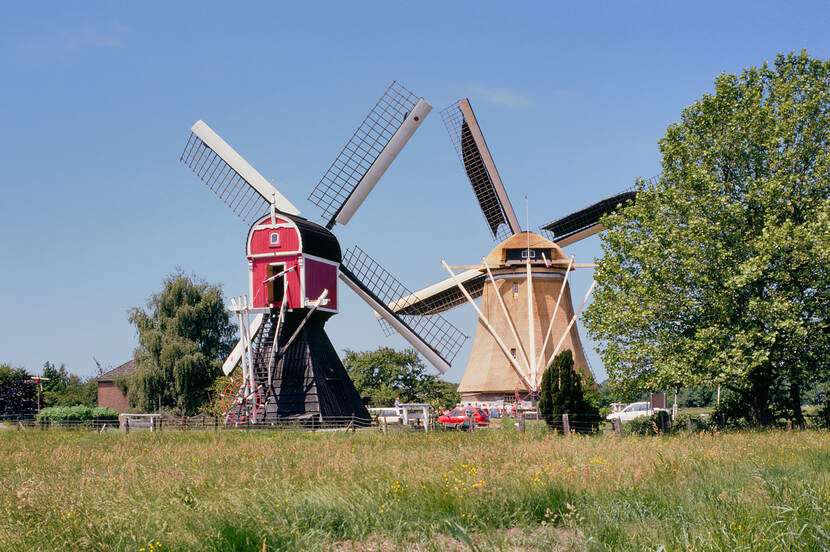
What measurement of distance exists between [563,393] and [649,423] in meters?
3.03

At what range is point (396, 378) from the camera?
162ft

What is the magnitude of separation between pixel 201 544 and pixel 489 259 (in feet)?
119

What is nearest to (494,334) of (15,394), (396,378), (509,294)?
(509,294)

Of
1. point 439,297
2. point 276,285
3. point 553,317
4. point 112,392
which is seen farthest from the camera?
point 112,392

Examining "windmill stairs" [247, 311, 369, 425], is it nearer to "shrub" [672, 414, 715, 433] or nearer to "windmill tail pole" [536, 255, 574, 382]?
"shrub" [672, 414, 715, 433]

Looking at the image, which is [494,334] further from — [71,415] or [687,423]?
[71,415]

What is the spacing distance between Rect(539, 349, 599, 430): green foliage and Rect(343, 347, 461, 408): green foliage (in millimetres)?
24348

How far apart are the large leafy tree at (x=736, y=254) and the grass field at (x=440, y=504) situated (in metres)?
9.03

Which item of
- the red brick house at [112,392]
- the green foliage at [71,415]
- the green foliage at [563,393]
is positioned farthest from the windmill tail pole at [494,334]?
the red brick house at [112,392]

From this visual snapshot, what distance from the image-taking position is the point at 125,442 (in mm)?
20094

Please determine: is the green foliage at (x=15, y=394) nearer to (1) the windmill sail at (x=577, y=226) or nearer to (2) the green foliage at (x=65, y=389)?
(2) the green foliage at (x=65, y=389)

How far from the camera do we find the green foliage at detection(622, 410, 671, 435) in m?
22.6

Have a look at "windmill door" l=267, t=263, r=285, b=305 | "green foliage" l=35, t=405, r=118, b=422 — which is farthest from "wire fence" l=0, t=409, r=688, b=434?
"windmill door" l=267, t=263, r=285, b=305

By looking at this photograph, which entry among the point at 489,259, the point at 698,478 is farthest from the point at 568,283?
the point at 698,478
